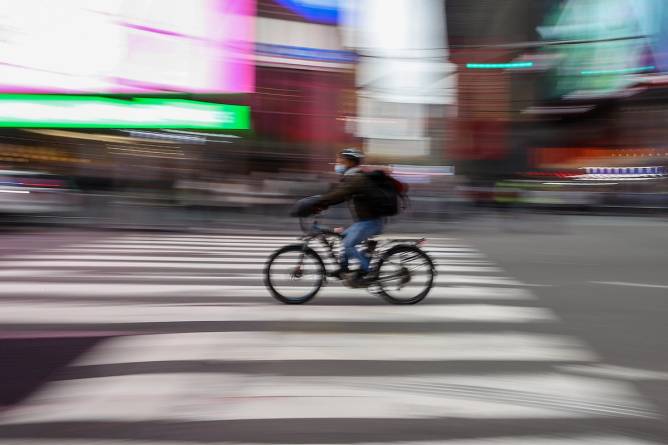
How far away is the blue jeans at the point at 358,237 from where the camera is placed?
761 centimetres

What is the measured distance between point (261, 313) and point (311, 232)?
1.05 m

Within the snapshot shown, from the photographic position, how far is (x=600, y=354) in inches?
224

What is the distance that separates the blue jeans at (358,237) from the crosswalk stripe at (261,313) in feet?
1.66

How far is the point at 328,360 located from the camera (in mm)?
5387

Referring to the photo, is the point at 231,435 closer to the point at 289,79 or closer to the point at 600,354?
the point at 600,354

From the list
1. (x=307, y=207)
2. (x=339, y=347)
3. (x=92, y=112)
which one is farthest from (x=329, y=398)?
(x=92, y=112)

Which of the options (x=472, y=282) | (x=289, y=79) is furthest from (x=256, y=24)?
(x=472, y=282)

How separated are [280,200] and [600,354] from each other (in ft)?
50.7

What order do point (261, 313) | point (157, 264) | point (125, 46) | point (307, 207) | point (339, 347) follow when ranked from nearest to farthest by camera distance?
point (339, 347) < point (261, 313) < point (307, 207) < point (157, 264) < point (125, 46)

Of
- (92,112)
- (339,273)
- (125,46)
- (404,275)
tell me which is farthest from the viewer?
(125,46)

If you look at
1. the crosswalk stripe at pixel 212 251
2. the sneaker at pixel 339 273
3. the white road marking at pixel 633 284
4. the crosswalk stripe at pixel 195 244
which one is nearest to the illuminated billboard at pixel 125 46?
the crosswalk stripe at pixel 195 244

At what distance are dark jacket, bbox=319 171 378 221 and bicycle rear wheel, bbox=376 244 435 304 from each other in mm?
616

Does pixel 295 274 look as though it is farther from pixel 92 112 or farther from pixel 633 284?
pixel 92 112

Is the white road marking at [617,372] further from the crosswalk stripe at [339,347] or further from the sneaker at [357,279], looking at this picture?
the sneaker at [357,279]
